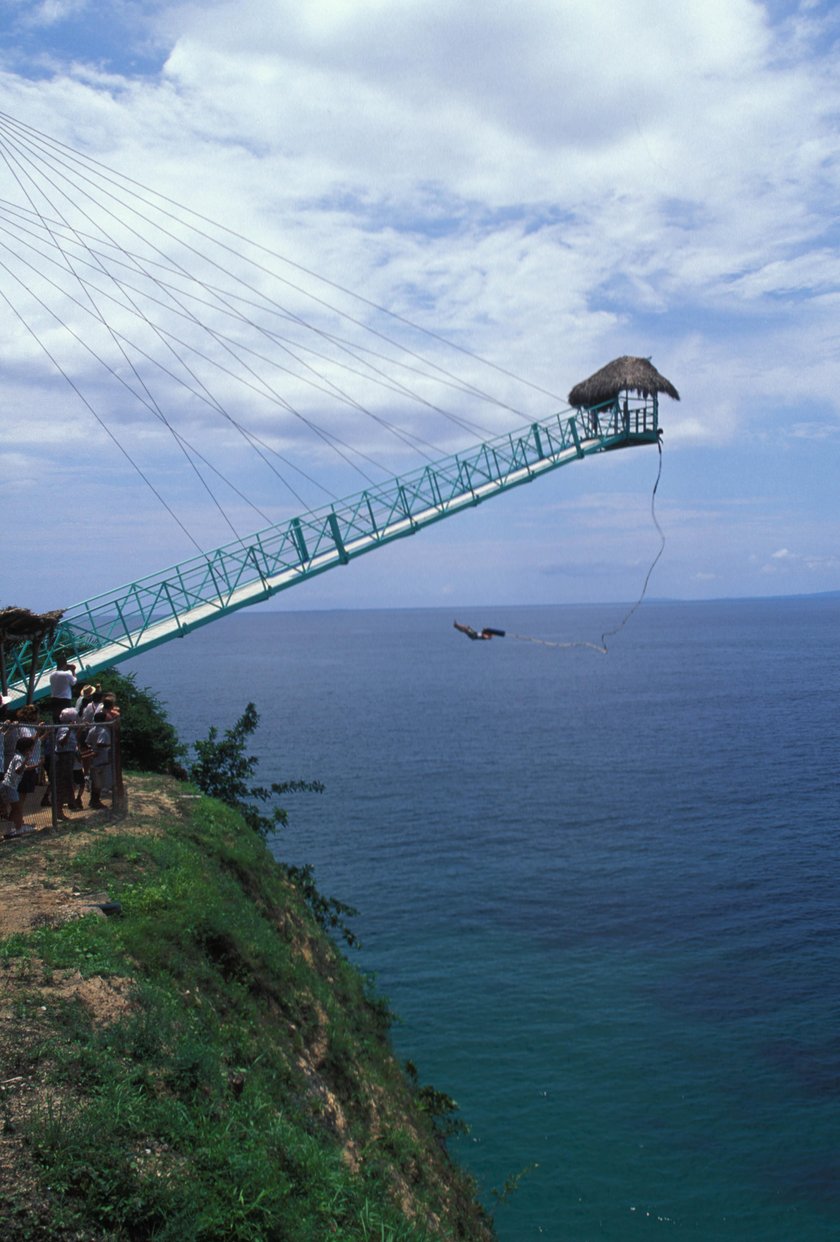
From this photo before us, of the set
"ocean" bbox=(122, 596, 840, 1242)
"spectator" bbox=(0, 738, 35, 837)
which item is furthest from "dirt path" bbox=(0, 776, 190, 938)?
"ocean" bbox=(122, 596, 840, 1242)

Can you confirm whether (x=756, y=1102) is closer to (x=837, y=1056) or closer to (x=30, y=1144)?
(x=837, y=1056)

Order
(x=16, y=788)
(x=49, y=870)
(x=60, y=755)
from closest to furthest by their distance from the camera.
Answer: (x=49, y=870) < (x=16, y=788) < (x=60, y=755)

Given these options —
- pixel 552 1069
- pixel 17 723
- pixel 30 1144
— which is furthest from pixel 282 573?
pixel 30 1144

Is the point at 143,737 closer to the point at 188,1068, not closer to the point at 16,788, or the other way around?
the point at 16,788

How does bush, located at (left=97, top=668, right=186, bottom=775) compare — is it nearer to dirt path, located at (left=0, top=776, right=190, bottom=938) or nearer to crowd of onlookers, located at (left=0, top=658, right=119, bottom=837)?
crowd of onlookers, located at (left=0, top=658, right=119, bottom=837)

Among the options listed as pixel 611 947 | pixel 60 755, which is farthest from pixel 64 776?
pixel 611 947

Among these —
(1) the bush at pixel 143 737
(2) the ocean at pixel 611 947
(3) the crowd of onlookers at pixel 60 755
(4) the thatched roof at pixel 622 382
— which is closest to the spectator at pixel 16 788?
(3) the crowd of onlookers at pixel 60 755
